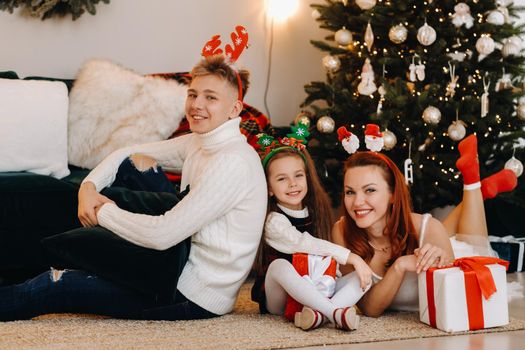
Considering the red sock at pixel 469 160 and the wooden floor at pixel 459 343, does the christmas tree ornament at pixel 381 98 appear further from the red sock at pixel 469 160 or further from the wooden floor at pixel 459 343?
the wooden floor at pixel 459 343

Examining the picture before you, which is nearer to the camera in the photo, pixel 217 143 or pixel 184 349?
pixel 184 349

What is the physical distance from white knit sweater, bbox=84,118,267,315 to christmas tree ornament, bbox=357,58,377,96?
1366mm

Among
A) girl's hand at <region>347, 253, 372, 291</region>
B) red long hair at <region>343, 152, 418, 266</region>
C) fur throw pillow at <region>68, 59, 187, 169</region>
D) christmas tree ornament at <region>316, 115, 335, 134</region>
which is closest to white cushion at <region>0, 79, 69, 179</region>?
fur throw pillow at <region>68, 59, 187, 169</region>

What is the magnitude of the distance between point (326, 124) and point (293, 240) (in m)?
1.41

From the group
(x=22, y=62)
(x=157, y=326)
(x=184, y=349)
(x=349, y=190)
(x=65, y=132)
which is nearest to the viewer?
(x=184, y=349)

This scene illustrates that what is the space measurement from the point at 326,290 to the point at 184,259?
1.52 feet

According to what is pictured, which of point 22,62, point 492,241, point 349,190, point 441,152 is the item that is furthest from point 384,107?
point 22,62

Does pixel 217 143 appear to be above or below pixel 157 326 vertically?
above

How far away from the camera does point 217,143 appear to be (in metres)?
2.20

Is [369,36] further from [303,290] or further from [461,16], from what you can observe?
[303,290]

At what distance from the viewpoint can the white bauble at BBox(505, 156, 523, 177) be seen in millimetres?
3289

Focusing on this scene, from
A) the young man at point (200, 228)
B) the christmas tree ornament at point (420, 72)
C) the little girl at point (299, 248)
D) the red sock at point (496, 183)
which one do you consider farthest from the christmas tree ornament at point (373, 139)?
the christmas tree ornament at point (420, 72)

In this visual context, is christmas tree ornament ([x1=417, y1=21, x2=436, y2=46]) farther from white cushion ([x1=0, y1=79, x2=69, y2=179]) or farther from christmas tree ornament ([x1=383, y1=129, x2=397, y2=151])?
white cushion ([x1=0, y1=79, x2=69, y2=179])

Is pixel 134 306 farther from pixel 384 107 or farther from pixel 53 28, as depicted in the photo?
pixel 53 28
